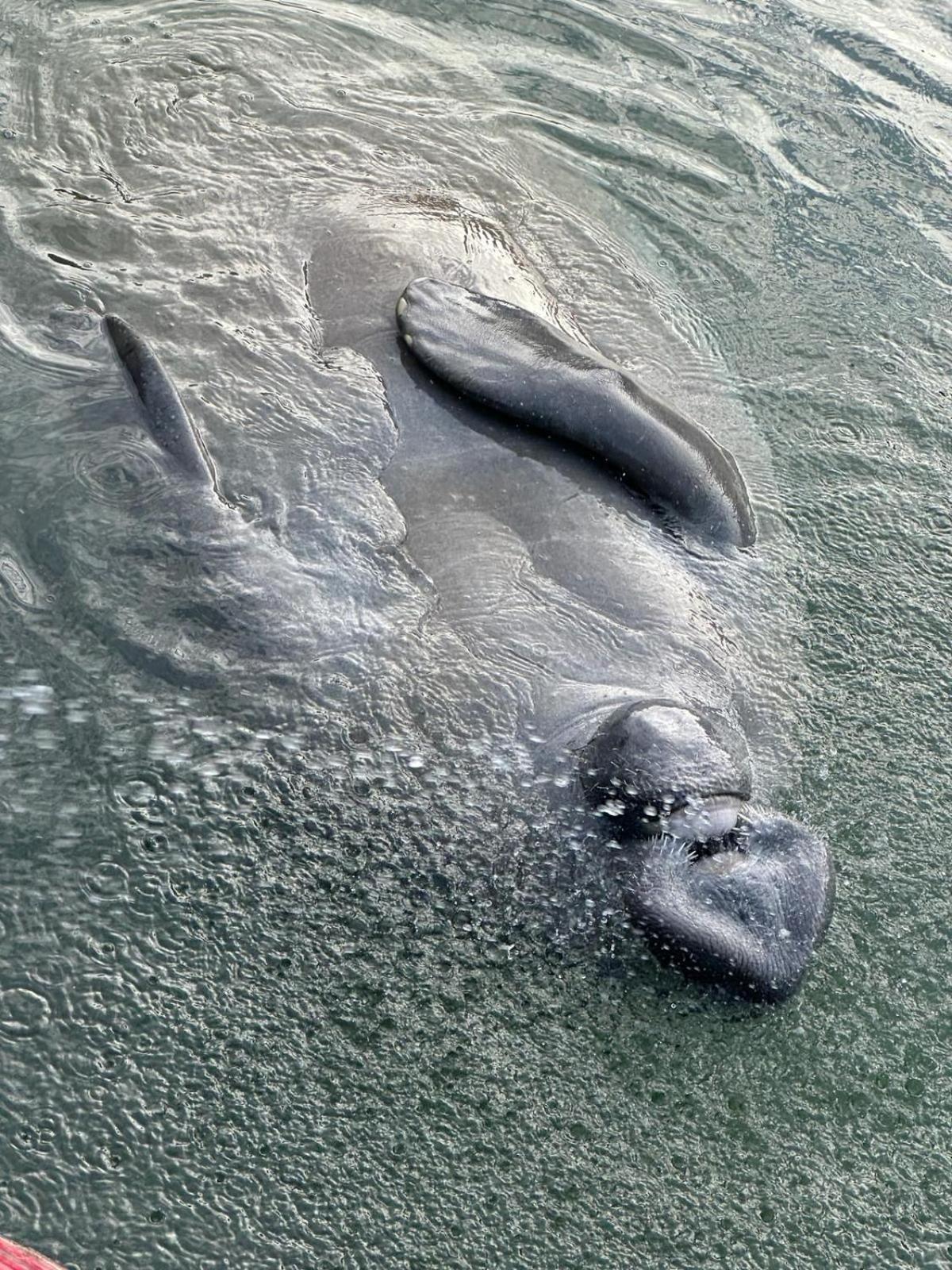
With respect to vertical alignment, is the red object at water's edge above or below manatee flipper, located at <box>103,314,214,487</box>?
below

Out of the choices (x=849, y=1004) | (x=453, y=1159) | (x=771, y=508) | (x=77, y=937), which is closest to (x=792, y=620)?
(x=771, y=508)

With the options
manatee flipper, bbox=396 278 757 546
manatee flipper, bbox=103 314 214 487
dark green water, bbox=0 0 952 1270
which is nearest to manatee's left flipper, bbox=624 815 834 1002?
dark green water, bbox=0 0 952 1270

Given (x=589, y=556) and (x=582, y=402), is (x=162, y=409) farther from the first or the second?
(x=589, y=556)

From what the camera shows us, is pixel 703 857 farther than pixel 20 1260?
Yes

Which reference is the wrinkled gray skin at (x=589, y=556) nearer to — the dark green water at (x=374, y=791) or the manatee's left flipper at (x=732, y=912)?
the manatee's left flipper at (x=732, y=912)

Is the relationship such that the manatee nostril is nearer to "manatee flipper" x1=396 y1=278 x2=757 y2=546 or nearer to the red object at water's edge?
"manatee flipper" x1=396 y1=278 x2=757 y2=546

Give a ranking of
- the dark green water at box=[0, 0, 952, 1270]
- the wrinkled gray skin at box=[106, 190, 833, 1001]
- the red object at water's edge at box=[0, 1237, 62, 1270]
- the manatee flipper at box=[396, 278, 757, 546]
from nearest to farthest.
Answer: the red object at water's edge at box=[0, 1237, 62, 1270], the dark green water at box=[0, 0, 952, 1270], the wrinkled gray skin at box=[106, 190, 833, 1001], the manatee flipper at box=[396, 278, 757, 546]

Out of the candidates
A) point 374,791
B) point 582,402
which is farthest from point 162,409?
point 374,791

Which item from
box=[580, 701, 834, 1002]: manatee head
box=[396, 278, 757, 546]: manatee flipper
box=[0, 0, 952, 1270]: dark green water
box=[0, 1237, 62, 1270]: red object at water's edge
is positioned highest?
box=[396, 278, 757, 546]: manatee flipper
